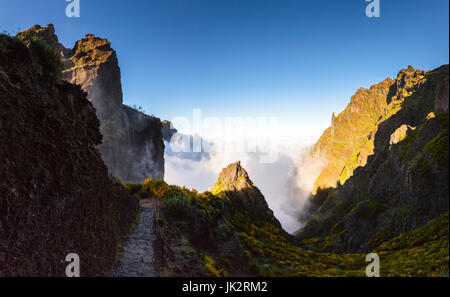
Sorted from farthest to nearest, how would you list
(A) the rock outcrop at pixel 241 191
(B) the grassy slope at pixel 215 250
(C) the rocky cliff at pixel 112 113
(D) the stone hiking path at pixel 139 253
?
(C) the rocky cliff at pixel 112 113
(A) the rock outcrop at pixel 241 191
(B) the grassy slope at pixel 215 250
(D) the stone hiking path at pixel 139 253

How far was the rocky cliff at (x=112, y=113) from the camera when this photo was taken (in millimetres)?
68938

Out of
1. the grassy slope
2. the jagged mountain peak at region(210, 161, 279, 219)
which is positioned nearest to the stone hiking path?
the grassy slope

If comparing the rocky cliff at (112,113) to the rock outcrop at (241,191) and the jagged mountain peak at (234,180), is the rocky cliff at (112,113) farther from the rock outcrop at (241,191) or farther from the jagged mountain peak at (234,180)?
the rock outcrop at (241,191)

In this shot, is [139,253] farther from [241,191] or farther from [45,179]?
[241,191]

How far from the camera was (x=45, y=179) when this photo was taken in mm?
5949

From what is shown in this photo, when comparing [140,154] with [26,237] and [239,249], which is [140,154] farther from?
[26,237]

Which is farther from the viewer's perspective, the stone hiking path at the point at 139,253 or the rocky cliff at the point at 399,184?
the rocky cliff at the point at 399,184

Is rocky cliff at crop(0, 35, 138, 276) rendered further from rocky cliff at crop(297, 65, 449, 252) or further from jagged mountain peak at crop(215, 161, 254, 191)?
rocky cliff at crop(297, 65, 449, 252)

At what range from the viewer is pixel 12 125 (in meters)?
5.73

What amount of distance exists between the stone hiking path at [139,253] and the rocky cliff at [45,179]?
20.5 inches

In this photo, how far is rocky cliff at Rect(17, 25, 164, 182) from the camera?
6894 cm

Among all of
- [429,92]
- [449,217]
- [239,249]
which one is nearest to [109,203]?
[239,249]

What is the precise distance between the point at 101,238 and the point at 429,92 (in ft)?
314

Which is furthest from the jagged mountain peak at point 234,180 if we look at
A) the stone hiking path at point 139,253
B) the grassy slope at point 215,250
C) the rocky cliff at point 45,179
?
the rocky cliff at point 45,179
